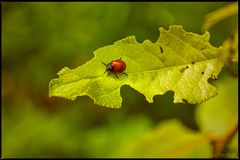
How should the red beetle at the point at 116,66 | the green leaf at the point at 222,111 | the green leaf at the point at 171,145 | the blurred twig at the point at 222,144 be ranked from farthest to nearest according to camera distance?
the green leaf at the point at 222,111 < the green leaf at the point at 171,145 < the blurred twig at the point at 222,144 < the red beetle at the point at 116,66

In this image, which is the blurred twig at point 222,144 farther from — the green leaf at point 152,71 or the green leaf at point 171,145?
the green leaf at point 152,71

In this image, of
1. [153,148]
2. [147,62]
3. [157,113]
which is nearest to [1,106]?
[157,113]

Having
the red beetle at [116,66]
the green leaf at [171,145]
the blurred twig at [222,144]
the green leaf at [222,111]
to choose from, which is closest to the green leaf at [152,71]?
the red beetle at [116,66]

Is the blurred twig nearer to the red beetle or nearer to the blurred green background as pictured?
the red beetle

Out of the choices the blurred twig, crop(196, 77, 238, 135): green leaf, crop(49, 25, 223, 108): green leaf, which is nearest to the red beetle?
crop(49, 25, 223, 108): green leaf

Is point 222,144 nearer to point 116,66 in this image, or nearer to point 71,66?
point 116,66

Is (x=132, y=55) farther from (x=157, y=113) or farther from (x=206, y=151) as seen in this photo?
(x=157, y=113)
